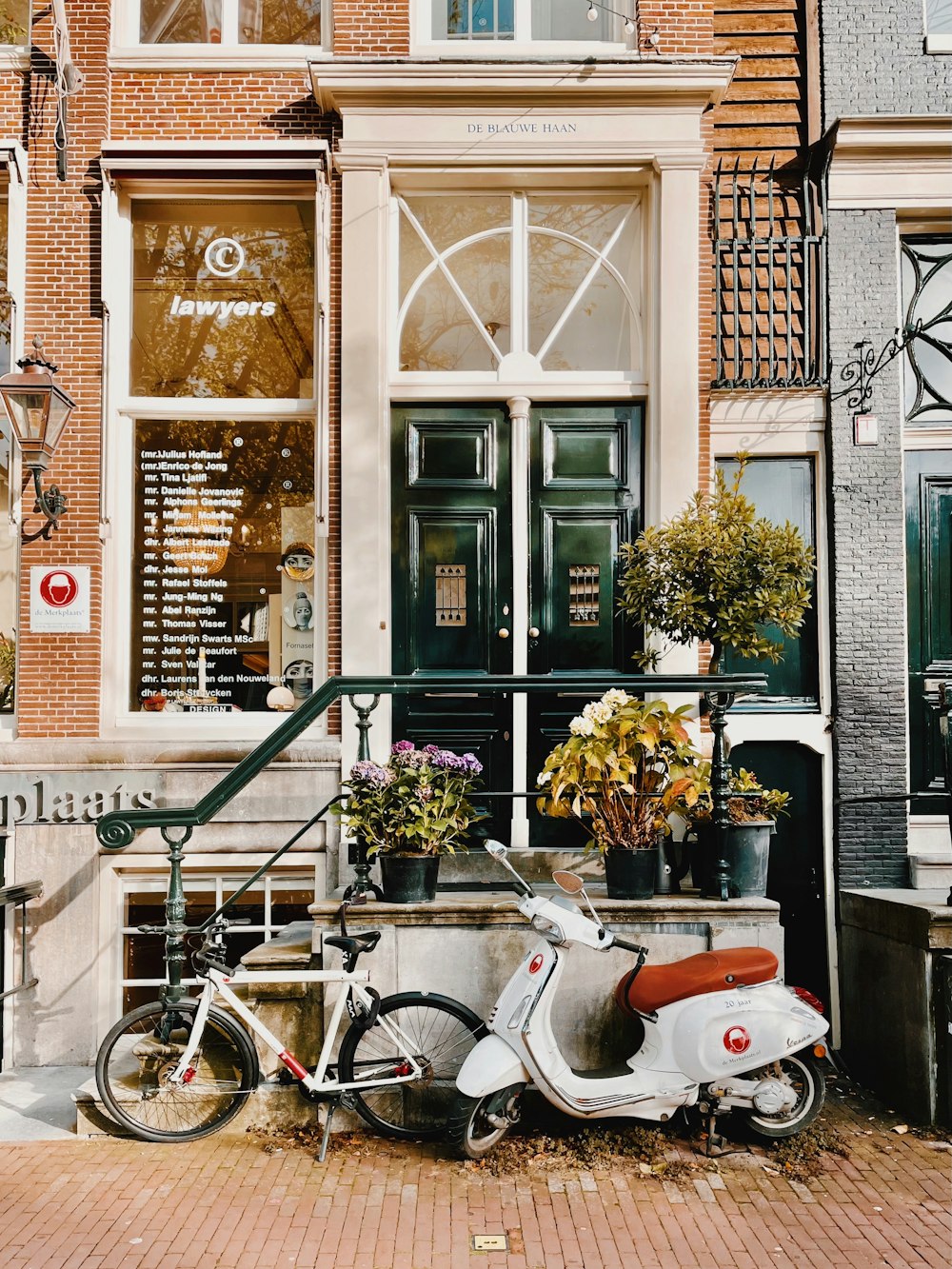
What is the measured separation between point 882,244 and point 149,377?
196 inches

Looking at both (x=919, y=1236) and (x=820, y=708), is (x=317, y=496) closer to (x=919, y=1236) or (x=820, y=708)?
(x=820, y=708)

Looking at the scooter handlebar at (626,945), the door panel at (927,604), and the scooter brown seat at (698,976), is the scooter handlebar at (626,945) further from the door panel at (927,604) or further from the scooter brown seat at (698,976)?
the door panel at (927,604)

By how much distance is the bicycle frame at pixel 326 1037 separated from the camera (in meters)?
4.82

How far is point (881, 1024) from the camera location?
605 cm

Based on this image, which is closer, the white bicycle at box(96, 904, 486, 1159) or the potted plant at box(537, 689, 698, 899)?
the white bicycle at box(96, 904, 486, 1159)

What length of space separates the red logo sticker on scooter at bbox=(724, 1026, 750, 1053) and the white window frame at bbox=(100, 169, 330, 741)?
3.28m

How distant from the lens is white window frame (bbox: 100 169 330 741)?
7035mm

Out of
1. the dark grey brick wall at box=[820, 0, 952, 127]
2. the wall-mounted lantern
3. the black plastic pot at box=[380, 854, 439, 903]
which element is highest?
the dark grey brick wall at box=[820, 0, 952, 127]

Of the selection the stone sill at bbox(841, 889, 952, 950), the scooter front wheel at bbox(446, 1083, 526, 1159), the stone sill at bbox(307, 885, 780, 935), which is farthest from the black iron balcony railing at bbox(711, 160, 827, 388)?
the scooter front wheel at bbox(446, 1083, 526, 1159)

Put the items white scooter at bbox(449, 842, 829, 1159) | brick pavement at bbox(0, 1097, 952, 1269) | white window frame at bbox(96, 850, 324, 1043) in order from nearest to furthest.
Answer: brick pavement at bbox(0, 1097, 952, 1269) → white scooter at bbox(449, 842, 829, 1159) → white window frame at bbox(96, 850, 324, 1043)

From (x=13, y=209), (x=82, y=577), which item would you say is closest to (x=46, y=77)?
(x=13, y=209)

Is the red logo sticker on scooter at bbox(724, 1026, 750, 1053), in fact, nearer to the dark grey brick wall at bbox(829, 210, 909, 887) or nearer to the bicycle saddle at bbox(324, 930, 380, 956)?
the bicycle saddle at bbox(324, 930, 380, 956)

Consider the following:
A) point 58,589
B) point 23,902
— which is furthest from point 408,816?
point 58,589

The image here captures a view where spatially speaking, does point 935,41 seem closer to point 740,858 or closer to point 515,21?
point 515,21
